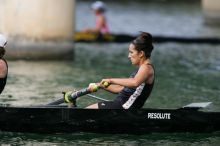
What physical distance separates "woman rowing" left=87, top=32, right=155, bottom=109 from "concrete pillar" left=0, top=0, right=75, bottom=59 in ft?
39.8

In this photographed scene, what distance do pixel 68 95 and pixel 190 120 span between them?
2.31 metres

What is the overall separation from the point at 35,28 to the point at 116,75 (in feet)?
11.6

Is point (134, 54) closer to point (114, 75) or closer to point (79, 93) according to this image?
point (79, 93)

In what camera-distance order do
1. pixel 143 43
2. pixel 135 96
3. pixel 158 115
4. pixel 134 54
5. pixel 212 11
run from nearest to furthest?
pixel 143 43, pixel 134 54, pixel 158 115, pixel 135 96, pixel 212 11

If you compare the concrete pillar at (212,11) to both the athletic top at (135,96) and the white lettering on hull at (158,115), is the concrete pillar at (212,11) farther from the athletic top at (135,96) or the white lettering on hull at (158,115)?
the white lettering on hull at (158,115)

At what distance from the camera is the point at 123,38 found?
3816 centimetres

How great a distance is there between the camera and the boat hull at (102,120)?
55.1 ft

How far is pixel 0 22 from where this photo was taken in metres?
29.6

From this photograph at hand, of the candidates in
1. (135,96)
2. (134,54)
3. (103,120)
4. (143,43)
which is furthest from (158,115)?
(143,43)

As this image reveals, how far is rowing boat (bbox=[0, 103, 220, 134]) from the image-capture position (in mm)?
16781

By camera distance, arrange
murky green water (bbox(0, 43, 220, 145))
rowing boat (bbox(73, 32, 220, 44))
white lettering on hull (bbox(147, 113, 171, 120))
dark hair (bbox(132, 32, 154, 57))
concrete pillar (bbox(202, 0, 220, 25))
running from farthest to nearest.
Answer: concrete pillar (bbox(202, 0, 220, 25)) < rowing boat (bbox(73, 32, 220, 44)) < murky green water (bbox(0, 43, 220, 145)) < white lettering on hull (bbox(147, 113, 171, 120)) < dark hair (bbox(132, 32, 154, 57))

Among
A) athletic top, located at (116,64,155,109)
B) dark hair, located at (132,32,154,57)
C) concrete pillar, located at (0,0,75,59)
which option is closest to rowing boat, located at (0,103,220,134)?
athletic top, located at (116,64,155,109)

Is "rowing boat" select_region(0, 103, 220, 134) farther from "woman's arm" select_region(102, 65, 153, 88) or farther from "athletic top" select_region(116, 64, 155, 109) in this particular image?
"woman's arm" select_region(102, 65, 153, 88)

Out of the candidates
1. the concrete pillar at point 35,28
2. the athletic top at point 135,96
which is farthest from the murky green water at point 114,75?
the athletic top at point 135,96
